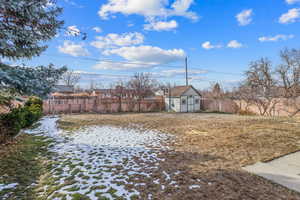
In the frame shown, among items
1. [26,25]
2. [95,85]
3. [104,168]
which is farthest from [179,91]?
[95,85]

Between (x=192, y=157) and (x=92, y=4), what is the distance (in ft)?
27.4

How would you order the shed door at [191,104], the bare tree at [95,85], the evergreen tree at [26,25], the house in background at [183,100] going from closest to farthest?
the evergreen tree at [26,25], the house in background at [183,100], the shed door at [191,104], the bare tree at [95,85]

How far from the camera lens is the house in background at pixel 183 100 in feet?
57.6

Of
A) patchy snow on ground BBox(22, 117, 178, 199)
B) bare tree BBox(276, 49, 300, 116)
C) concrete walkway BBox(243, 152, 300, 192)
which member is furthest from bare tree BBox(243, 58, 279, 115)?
patchy snow on ground BBox(22, 117, 178, 199)

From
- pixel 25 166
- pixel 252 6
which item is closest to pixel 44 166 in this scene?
pixel 25 166

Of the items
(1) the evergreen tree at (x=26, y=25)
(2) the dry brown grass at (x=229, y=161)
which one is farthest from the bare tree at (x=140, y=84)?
(1) the evergreen tree at (x=26, y=25)

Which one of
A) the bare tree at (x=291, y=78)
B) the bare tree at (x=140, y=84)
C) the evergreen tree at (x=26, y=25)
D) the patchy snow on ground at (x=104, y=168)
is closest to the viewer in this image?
the patchy snow on ground at (x=104, y=168)

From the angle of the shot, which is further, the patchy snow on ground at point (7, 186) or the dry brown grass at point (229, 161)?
the patchy snow on ground at point (7, 186)

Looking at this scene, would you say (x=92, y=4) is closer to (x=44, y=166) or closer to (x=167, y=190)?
(x=44, y=166)

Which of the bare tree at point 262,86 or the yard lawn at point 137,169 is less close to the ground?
the bare tree at point 262,86

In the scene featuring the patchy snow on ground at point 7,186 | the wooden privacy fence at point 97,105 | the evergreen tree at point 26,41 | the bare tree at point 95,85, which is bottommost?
the patchy snow on ground at point 7,186

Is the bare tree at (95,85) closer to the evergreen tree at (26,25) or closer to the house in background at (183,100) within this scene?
the house in background at (183,100)

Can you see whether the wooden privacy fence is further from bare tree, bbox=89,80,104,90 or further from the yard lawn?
bare tree, bbox=89,80,104,90

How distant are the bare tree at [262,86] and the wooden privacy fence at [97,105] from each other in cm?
940
